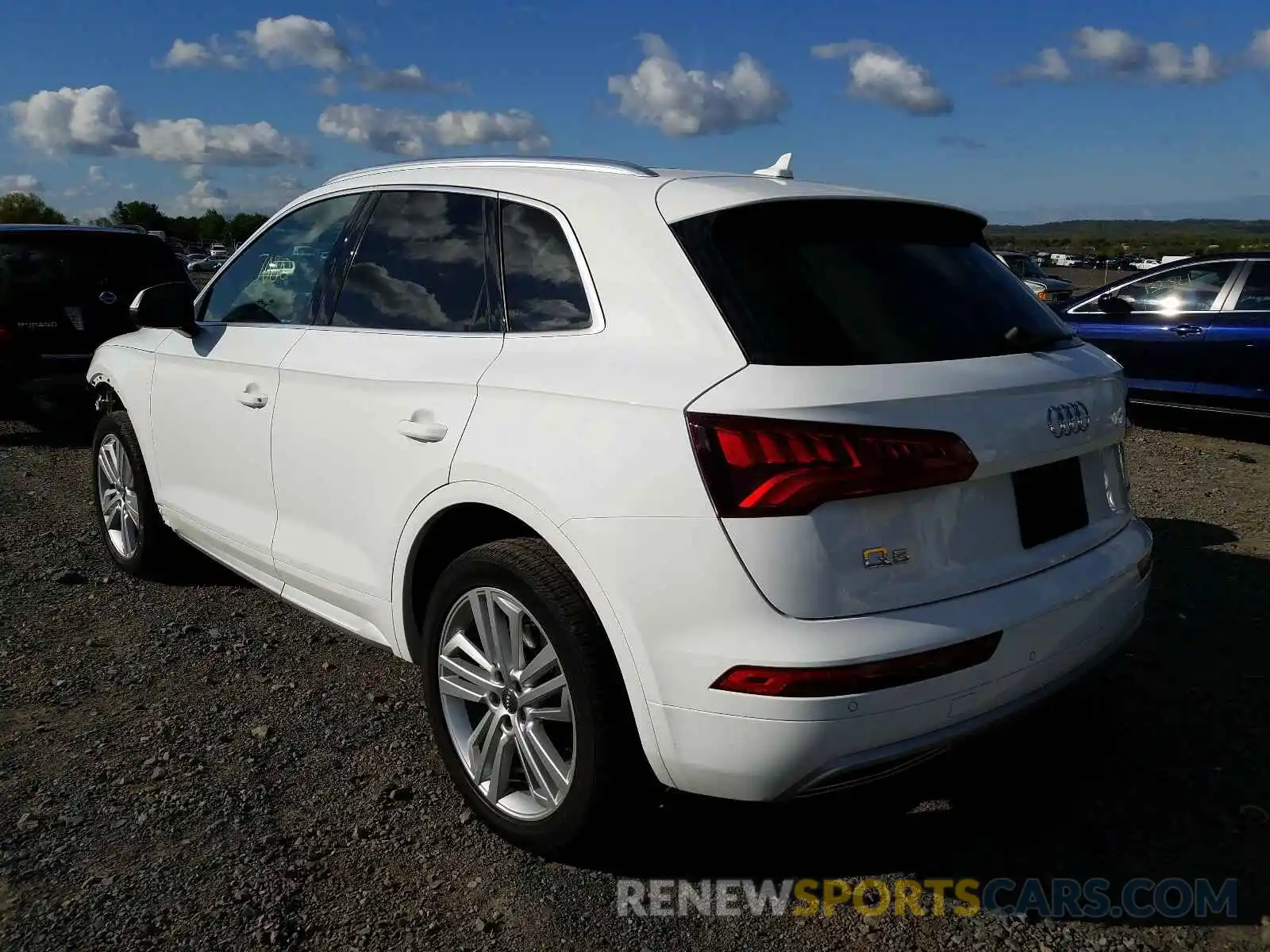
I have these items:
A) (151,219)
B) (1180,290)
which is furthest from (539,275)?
(151,219)

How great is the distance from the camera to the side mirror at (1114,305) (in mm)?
9523

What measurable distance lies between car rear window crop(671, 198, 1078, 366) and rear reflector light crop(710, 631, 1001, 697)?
667mm

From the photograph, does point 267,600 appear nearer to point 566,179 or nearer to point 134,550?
point 134,550

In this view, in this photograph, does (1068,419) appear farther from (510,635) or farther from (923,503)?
(510,635)

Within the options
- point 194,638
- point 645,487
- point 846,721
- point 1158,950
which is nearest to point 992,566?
point 846,721

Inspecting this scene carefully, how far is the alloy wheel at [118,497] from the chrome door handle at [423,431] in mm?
2436

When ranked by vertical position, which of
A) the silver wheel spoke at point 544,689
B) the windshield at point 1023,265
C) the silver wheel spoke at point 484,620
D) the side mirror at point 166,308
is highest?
the windshield at point 1023,265

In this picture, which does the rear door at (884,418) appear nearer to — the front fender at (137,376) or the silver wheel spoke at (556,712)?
the silver wheel spoke at (556,712)

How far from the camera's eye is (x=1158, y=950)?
8.07 feet

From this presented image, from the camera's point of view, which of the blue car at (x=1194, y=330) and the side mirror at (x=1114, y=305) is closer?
the blue car at (x=1194, y=330)

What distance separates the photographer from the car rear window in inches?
94.4

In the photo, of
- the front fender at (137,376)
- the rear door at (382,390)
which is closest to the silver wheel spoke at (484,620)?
the rear door at (382,390)

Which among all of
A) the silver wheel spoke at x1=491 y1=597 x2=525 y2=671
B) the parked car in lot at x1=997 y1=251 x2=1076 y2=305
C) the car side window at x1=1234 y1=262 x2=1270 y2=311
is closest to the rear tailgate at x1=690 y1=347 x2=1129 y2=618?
the silver wheel spoke at x1=491 y1=597 x2=525 y2=671

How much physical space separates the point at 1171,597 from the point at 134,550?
4.80m
